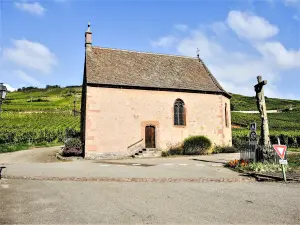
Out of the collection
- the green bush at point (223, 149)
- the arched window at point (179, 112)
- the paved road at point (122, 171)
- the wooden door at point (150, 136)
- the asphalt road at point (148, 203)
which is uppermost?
the arched window at point (179, 112)

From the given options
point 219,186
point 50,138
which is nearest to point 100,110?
point 219,186

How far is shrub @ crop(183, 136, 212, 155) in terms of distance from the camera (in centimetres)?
2302

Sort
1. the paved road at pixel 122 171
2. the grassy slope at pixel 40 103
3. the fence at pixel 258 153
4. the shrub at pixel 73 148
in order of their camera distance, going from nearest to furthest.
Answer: the paved road at pixel 122 171, the fence at pixel 258 153, the shrub at pixel 73 148, the grassy slope at pixel 40 103

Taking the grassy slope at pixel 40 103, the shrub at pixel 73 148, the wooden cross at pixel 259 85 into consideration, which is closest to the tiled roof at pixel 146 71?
the shrub at pixel 73 148

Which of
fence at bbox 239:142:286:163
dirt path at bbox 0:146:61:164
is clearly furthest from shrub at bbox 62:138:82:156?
fence at bbox 239:142:286:163

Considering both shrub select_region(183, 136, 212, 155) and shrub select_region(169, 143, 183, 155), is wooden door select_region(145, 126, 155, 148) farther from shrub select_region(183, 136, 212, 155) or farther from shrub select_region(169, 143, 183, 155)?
shrub select_region(183, 136, 212, 155)

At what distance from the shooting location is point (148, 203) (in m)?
6.96

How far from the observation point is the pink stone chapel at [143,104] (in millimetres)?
21297

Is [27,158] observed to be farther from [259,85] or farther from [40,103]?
[40,103]

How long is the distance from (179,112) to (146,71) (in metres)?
4.92

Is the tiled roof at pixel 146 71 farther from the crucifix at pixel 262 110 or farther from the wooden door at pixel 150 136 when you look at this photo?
the crucifix at pixel 262 110

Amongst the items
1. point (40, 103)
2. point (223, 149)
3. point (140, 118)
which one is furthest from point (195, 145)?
point (40, 103)

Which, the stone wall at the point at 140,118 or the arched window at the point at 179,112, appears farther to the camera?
the arched window at the point at 179,112

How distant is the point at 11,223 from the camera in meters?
5.26
